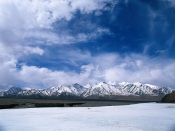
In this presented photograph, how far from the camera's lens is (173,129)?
1491 cm

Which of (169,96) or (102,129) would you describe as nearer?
(102,129)

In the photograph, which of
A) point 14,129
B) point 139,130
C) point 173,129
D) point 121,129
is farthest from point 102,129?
point 14,129

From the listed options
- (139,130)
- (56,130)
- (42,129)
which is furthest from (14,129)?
(139,130)

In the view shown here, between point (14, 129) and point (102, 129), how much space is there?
5593 millimetres

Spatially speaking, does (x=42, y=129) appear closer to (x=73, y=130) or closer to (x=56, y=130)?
(x=56, y=130)

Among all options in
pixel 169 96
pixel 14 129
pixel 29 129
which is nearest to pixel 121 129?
pixel 29 129

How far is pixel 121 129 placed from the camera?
591 inches

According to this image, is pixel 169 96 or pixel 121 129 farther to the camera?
pixel 169 96

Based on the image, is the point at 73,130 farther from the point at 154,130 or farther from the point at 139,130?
the point at 154,130

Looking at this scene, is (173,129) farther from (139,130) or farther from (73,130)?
(73,130)

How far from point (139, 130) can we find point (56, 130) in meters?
5.09

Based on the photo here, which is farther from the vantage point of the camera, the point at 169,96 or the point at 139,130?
the point at 169,96

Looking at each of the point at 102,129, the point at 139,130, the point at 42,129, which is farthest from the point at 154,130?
the point at 42,129

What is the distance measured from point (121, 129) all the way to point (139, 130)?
1161 mm
